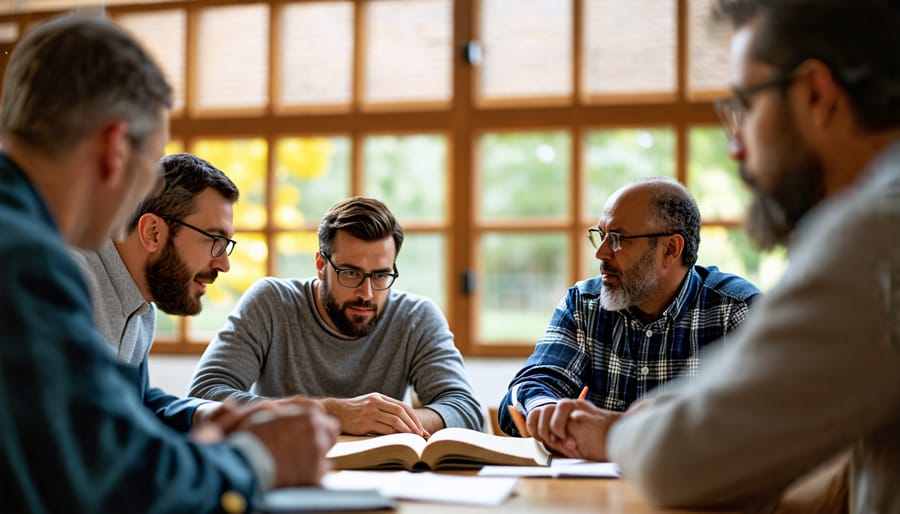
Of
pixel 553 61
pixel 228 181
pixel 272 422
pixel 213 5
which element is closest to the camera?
pixel 272 422

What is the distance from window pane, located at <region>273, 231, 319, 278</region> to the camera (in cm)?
416

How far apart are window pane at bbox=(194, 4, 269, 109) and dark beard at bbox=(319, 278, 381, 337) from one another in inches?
69.6

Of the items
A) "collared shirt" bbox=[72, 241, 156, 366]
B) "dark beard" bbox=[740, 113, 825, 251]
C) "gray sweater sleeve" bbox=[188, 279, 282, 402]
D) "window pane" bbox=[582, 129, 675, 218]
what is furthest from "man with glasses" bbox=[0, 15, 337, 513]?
"window pane" bbox=[582, 129, 675, 218]

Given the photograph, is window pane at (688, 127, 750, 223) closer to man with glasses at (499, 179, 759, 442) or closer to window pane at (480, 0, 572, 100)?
window pane at (480, 0, 572, 100)

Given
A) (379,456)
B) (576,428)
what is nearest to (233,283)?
(379,456)

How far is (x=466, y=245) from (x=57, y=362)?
10.2 ft

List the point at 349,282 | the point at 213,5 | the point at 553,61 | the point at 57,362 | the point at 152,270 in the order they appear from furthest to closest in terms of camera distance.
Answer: the point at 213,5 < the point at 553,61 < the point at 349,282 < the point at 152,270 < the point at 57,362

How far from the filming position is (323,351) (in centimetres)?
275

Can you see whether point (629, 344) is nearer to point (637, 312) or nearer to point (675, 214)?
point (637, 312)

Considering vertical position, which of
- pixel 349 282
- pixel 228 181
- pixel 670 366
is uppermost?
pixel 228 181

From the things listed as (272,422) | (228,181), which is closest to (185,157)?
(228,181)

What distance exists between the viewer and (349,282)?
2.70 meters

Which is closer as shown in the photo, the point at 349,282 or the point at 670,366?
the point at 670,366

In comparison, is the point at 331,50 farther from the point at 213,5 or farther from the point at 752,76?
the point at 752,76
